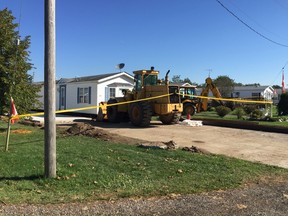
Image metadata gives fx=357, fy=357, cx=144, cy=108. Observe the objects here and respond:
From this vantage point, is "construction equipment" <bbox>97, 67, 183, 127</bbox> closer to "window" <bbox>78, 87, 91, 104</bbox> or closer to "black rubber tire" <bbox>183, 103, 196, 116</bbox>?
"black rubber tire" <bbox>183, 103, 196, 116</bbox>

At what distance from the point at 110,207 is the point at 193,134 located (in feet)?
33.7

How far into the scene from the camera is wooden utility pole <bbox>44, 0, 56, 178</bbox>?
655 cm

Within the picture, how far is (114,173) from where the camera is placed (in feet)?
23.2

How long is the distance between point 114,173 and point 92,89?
21.4 meters

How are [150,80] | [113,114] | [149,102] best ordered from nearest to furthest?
[149,102]
[150,80]
[113,114]

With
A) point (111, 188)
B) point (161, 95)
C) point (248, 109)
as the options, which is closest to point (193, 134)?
point (161, 95)

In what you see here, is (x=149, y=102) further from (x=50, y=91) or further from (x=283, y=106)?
(x=283, y=106)

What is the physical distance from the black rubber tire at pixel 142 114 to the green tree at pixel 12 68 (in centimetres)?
570

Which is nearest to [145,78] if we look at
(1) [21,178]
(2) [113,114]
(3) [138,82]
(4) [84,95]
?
(3) [138,82]

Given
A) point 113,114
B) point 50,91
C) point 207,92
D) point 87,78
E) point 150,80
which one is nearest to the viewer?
point 50,91

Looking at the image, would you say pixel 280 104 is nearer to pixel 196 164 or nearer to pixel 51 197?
pixel 196 164

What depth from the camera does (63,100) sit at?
31.6 m

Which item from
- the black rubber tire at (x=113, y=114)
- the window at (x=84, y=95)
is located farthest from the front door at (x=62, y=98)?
the black rubber tire at (x=113, y=114)

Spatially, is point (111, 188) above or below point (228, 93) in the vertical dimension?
below
